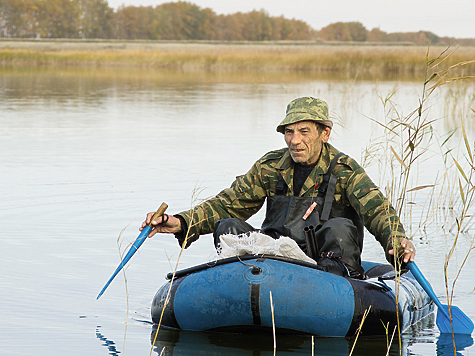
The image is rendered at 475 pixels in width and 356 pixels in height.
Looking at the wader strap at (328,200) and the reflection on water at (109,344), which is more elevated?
the wader strap at (328,200)

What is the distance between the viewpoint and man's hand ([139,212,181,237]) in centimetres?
439

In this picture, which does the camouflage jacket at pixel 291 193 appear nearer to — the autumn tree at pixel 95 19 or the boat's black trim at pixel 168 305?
the boat's black trim at pixel 168 305

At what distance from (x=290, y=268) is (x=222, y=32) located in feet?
351

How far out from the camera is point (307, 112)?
466 cm

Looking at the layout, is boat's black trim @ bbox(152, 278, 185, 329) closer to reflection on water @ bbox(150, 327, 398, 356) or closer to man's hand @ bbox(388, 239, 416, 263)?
reflection on water @ bbox(150, 327, 398, 356)

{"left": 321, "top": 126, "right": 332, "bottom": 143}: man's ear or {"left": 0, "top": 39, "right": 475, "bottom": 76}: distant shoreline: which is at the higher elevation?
{"left": 321, "top": 126, "right": 332, "bottom": 143}: man's ear

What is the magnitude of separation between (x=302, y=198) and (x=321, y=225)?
7.4 inches

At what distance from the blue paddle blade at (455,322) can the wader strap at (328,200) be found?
0.81 metres

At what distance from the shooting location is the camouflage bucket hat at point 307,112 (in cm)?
464

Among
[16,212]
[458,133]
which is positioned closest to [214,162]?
[16,212]

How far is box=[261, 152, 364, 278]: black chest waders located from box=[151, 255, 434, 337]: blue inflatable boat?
0.63ft

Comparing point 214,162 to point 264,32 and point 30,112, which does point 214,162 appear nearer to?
point 30,112

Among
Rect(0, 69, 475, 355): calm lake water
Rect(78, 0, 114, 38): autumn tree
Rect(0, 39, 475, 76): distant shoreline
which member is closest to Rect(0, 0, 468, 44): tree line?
Rect(78, 0, 114, 38): autumn tree

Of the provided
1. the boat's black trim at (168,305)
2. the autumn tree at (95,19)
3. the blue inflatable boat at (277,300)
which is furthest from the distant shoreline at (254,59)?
the autumn tree at (95,19)
